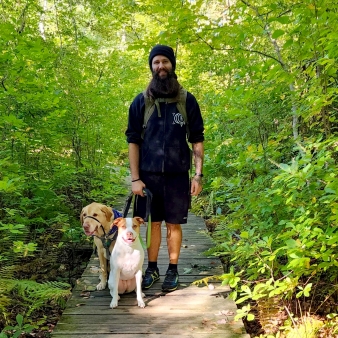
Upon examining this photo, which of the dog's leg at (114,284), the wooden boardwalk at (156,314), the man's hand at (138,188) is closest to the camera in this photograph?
the wooden boardwalk at (156,314)

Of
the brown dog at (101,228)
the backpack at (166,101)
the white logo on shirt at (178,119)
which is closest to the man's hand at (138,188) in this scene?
the brown dog at (101,228)

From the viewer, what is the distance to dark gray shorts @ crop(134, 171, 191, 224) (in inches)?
148

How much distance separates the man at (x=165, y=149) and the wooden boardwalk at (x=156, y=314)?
0.26 meters

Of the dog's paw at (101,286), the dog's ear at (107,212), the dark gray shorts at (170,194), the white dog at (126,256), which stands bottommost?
the dog's paw at (101,286)

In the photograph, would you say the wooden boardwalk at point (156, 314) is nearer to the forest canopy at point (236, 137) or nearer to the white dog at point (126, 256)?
the white dog at point (126, 256)

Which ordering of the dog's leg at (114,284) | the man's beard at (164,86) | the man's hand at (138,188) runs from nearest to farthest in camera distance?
the dog's leg at (114,284) < the man's beard at (164,86) < the man's hand at (138,188)

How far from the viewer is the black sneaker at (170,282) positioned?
3848mm

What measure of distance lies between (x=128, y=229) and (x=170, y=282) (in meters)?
0.91

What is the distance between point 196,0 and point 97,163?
464 cm

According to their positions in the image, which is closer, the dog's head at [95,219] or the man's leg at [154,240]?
the dog's head at [95,219]

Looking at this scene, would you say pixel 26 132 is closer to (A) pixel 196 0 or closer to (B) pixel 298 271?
(A) pixel 196 0

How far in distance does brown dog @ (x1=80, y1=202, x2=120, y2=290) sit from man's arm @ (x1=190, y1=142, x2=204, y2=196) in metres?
0.91

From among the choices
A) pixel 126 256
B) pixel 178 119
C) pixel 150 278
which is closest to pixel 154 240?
pixel 150 278

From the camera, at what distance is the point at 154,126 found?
12.1ft
